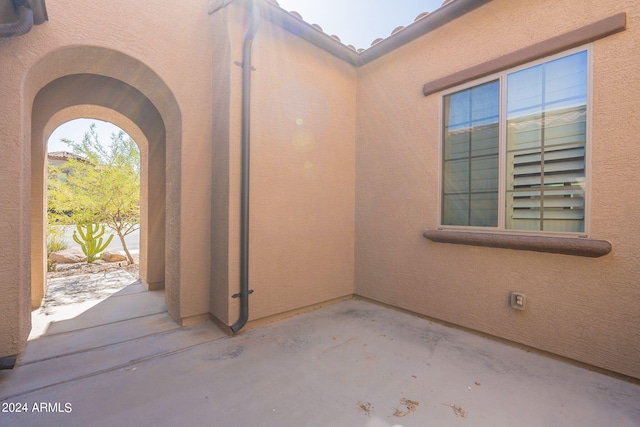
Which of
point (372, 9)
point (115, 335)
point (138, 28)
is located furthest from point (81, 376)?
point (372, 9)

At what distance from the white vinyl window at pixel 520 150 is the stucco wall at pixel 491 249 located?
134 mm

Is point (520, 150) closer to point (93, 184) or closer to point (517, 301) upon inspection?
point (517, 301)

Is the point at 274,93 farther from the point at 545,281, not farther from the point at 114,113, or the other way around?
the point at 545,281

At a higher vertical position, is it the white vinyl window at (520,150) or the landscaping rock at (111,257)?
the white vinyl window at (520,150)

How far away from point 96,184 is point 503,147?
8.14 m

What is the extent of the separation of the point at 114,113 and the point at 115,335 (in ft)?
11.1

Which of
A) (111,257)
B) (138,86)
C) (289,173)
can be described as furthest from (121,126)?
(111,257)

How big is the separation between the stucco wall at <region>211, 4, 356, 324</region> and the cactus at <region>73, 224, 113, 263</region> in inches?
202

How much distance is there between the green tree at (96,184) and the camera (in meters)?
6.38

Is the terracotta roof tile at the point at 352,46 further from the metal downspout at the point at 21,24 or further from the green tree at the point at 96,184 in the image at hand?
the green tree at the point at 96,184

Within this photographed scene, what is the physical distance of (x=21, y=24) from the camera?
230 centimetres

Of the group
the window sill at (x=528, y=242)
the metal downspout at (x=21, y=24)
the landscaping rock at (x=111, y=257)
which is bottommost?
the landscaping rock at (x=111, y=257)

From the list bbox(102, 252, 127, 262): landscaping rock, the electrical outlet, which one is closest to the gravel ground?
bbox(102, 252, 127, 262): landscaping rock

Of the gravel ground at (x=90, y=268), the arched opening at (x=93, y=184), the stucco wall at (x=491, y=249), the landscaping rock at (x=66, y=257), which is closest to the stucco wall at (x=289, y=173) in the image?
the stucco wall at (x=491, y=249)
